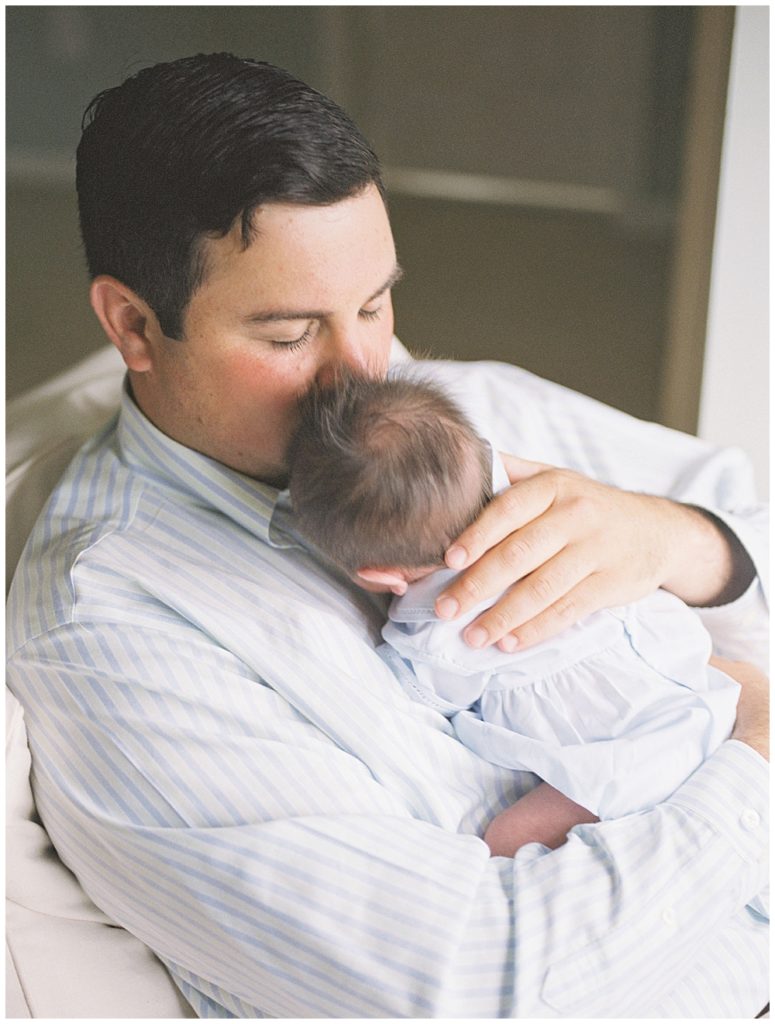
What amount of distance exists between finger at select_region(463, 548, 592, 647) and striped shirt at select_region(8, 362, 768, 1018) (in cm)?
12

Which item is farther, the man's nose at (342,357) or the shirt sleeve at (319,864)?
the man's nose at (342,357)

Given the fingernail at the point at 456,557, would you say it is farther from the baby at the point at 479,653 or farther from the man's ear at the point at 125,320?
the man's ear at the point at 125,320

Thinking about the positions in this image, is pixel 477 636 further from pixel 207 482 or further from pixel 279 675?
pixel 207 482

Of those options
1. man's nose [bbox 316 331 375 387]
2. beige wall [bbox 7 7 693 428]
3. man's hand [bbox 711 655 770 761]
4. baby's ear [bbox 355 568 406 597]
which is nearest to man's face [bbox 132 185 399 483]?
man's nose [bbox 316 331 375 387]

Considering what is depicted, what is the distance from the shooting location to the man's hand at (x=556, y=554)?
43.4 inches

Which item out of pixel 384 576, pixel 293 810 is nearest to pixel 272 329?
pixel 384 576

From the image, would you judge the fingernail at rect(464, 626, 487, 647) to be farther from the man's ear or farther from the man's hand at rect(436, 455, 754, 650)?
the man's ear

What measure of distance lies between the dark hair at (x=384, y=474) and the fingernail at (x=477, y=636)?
0.27 ft

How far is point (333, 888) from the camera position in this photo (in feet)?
3.07

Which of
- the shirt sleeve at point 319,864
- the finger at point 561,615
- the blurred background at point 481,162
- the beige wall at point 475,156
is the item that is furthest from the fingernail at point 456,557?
the beige wall at point 475,156

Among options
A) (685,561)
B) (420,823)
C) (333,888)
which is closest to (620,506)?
(685,561)

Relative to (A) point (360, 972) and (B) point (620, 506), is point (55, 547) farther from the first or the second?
(B) point (620, 506)

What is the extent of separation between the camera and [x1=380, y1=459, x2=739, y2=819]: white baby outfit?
1.09 metres

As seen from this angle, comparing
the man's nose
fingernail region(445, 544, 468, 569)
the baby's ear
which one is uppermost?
the man's nose
